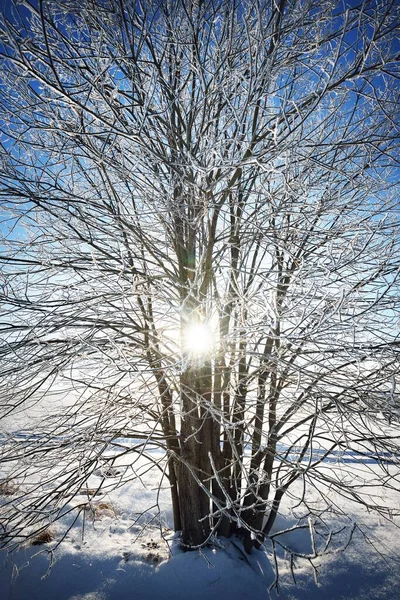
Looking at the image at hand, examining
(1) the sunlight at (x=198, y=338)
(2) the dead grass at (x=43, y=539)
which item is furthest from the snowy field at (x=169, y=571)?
(1) the sunlight at (x=198, y=338)

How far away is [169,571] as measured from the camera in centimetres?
325

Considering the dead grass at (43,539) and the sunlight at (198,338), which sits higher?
the sunlight at (198,338)

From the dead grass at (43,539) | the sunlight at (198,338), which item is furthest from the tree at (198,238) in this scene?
the dead grass at (43,539)

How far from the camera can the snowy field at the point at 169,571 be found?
3076 millimetres

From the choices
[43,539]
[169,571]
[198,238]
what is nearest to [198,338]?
[198,238]

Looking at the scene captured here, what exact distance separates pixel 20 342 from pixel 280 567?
3955 millimetres

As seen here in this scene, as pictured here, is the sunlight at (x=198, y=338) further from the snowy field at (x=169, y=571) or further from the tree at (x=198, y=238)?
the snowy field at (x=169, y=571)

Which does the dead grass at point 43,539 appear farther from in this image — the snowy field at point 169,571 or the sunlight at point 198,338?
the sunlight at point 198,338

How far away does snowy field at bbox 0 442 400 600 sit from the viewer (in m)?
3.08

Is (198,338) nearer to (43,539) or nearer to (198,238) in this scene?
(198,238)

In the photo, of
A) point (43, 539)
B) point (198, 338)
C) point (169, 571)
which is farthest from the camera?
point (43, 539)

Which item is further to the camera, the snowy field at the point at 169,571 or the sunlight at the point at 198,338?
the snowy field at the point at 169,571

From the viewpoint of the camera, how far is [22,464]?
283cm

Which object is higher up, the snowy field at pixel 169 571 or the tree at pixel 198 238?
the tree at pixel 198 238
